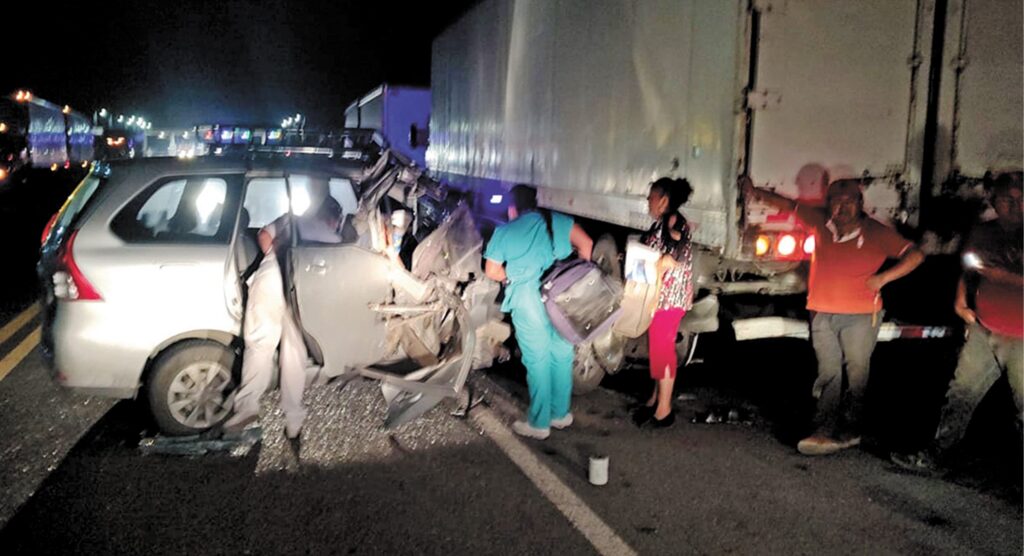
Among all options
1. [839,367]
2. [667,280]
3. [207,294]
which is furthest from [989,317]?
[207,294]

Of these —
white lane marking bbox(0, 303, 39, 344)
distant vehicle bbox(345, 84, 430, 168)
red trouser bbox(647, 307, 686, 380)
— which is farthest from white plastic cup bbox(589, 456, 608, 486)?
distant vehicle bbox(345, 84, 430, 168)

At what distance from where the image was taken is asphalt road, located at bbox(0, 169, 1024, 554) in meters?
4.11

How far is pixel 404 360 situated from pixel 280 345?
38.0 inches

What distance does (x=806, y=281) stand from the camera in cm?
587

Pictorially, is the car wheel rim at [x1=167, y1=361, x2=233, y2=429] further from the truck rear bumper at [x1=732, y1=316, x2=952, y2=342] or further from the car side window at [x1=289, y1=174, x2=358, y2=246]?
the truck rear bumper at [x1=732, y1=316, x2=952, y2=342]

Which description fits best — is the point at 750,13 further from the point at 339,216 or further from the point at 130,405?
the point at 130,405

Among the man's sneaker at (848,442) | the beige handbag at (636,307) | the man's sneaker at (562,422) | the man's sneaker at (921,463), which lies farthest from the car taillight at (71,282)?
the man's sneaker at (921,463)

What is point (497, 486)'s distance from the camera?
15.6 ft

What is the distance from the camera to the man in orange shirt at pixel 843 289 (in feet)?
16.5

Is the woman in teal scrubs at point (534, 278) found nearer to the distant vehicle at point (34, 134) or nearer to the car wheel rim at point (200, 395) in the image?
the car wheel rim at point (200, 395)

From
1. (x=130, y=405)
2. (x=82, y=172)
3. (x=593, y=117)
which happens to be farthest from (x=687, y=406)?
(x=82, y=172)

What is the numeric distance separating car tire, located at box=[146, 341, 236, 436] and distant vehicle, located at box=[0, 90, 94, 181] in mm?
25746

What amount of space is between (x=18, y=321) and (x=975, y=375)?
9.23 metres

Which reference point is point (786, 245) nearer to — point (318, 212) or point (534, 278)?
point (534, 278)
